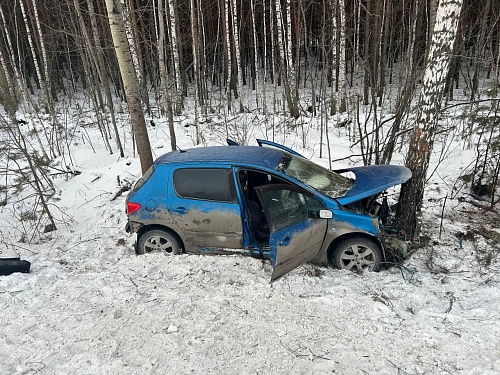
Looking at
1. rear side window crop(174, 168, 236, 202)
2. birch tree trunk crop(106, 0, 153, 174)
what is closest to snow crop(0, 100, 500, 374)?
rear side window crop(174, 168, 236, 202)

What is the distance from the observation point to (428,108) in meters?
4.45

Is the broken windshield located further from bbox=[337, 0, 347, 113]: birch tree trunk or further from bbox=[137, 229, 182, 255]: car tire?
bbox=[337, 0, 347, 113]: birch tree trunk

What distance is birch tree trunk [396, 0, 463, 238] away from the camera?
4.07 meters

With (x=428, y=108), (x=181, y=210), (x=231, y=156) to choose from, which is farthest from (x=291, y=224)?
(x=428, y=108)

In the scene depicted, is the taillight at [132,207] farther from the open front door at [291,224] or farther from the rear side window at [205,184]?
the open front door at [291,224]

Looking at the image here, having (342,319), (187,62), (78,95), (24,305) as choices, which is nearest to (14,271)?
(24,305)

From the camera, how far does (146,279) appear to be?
4.36 meters

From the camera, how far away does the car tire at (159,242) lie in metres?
4.82

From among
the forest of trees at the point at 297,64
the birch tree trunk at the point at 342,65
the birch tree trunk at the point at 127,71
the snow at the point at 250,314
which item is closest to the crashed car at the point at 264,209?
the snow at the point at 250,314

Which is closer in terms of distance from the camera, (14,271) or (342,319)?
(342,319)

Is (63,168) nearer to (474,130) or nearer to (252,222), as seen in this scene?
(252,222)

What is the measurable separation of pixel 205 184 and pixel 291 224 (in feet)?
4.24

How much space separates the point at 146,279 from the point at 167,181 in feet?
4.37

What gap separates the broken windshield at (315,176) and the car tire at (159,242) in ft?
5.96
